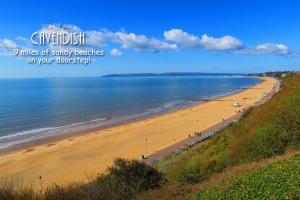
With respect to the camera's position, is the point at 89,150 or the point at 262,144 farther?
the point at 89,150

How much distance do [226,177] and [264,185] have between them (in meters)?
2.29

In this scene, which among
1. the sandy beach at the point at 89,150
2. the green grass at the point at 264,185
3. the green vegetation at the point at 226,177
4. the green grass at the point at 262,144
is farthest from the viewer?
the sandy beach at the point at 89,150

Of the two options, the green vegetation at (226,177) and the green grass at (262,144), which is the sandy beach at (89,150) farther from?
the green vegetation at (226,177)

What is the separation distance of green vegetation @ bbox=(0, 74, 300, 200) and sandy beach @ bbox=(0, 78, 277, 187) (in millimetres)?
10484

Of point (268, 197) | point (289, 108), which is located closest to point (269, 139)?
point (289, 108)

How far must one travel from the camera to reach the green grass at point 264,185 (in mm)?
8211

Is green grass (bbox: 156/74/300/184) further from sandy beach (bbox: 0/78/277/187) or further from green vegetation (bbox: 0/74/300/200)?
sandy beach (bbox: 0/78/277/187)

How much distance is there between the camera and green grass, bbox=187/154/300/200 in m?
8.21

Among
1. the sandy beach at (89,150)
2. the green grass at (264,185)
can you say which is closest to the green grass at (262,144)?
the green grass at (264,185)

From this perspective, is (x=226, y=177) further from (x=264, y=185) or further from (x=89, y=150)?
(x=89, y=150)

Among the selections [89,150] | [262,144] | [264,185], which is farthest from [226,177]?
[89,150]

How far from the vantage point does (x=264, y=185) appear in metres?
8.88

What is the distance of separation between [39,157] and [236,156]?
21.1 metres

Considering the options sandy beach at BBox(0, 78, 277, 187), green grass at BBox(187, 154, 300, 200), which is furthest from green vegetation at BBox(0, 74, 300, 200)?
sandy beach at BBox(0, 78, 277, 187)
